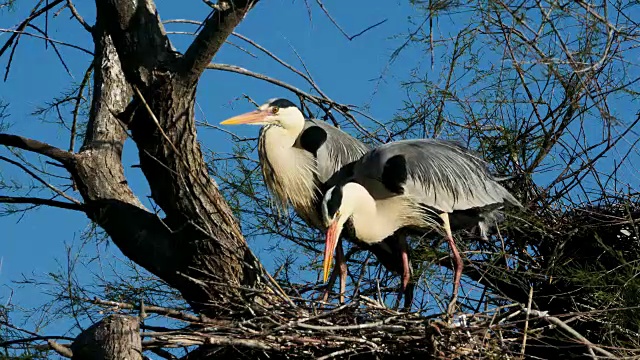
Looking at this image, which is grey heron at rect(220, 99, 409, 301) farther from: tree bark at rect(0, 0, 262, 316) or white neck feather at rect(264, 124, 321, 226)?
tree bark at rect(0, 0, 262, 316)

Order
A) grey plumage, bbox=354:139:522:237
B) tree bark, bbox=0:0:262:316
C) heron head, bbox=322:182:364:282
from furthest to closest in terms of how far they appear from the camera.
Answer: grey plumage, bbox=354:139:522:237, heron head, bbox=322:182:364:282, tree bark, bbox=0:0:262:316

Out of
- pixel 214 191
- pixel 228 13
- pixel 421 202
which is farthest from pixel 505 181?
pixel 228 13

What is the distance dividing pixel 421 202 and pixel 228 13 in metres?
1.73

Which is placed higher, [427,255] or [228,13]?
[228,13]

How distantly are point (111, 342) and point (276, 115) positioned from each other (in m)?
1.99

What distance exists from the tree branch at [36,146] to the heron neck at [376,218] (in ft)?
4.36

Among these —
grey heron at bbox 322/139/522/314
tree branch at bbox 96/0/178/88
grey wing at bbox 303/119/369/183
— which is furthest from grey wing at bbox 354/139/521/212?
tree branch at bbox 96/0/178/88

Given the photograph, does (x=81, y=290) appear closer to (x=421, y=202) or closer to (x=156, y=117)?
(x=156, y=117)

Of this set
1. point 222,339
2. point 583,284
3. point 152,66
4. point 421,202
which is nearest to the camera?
point 222,339

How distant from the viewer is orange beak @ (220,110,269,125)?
457 cm

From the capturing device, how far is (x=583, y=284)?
429 cm

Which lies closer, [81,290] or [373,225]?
[81,290]

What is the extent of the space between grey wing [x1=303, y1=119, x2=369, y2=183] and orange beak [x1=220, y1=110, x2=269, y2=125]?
224 mm

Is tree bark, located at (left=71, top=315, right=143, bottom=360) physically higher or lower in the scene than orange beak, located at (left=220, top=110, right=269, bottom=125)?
lower
